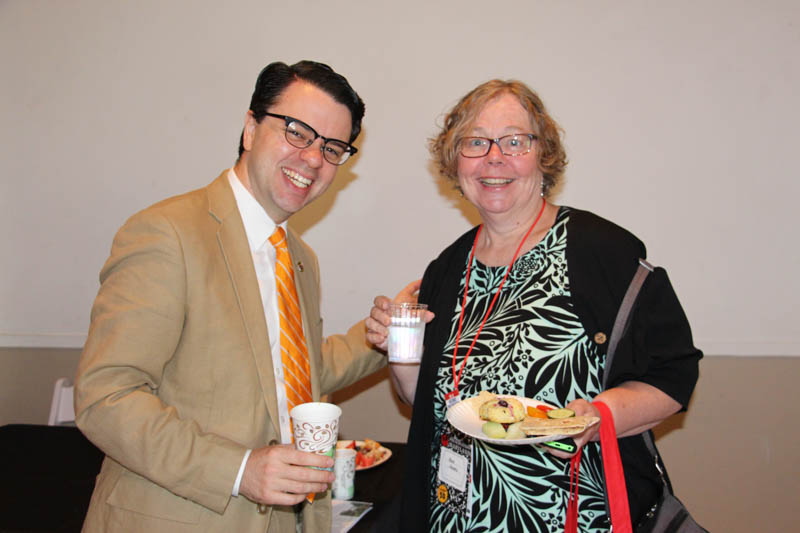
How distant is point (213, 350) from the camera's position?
4.99 ft

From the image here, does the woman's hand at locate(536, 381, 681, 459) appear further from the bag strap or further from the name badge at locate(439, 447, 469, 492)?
the name badge at locate(439, 447, 469, 492)

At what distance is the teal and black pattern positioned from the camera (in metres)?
1.53

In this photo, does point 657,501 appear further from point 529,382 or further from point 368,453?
point 368,453

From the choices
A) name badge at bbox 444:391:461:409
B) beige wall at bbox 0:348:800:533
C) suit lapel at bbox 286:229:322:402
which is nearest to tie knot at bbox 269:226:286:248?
suit lapel at bbox 286:229:322:402

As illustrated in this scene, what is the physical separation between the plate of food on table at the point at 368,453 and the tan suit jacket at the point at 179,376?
73cm

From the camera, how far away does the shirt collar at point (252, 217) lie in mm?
1772

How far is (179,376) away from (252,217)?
56 cm

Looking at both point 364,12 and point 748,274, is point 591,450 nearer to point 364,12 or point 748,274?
point 748,274

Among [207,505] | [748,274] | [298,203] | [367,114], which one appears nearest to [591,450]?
[207,505]

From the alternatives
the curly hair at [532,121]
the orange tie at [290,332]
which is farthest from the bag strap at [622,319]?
the orange tie at [290,332]

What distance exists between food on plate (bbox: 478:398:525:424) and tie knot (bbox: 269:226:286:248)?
912mm

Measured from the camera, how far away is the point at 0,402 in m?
3.69

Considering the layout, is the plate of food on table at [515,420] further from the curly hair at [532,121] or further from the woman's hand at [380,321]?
the curly hair at [532,121]

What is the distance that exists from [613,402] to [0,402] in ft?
13.5
